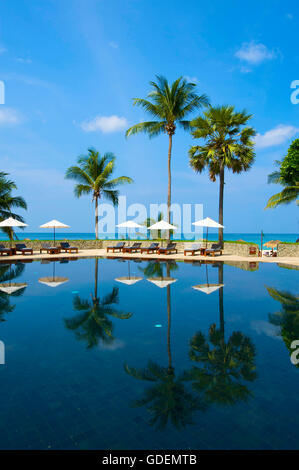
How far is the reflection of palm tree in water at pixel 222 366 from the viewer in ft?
10.8

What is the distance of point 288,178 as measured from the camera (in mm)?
20781

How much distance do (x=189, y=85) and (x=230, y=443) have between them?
22466mm

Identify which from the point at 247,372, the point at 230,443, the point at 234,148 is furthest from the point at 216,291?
the point at 234,148

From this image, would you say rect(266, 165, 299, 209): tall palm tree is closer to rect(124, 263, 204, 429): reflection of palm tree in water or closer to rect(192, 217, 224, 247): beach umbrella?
rect(192, 217, 224, 247): beach umbrella

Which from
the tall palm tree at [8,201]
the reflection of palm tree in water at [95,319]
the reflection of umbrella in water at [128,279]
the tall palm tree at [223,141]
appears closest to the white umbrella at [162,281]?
the reflection of umbrella in water at [128,279]

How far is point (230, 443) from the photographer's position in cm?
250

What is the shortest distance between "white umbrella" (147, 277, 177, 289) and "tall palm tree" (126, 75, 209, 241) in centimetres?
991

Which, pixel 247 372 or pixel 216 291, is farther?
pixel 216 291

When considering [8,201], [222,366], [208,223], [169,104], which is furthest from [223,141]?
[222,366]

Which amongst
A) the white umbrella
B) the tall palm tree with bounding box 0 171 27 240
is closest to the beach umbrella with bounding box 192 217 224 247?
the white umbrella

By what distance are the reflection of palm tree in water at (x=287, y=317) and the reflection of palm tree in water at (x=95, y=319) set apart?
10.8 feet

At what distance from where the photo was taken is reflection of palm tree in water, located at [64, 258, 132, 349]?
5061 millimetres

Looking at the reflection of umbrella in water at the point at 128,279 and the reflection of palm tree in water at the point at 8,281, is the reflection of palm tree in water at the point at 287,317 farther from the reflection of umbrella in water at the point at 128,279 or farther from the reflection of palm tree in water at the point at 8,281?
the reflection of palm tree in water at the point at 8,281
